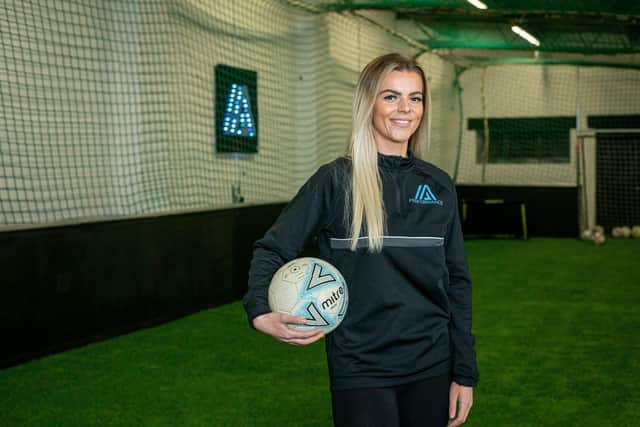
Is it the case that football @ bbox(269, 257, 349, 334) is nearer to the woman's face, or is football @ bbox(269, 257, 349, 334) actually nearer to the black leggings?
the black leggings

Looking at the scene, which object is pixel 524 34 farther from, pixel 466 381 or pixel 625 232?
pixel 466 381

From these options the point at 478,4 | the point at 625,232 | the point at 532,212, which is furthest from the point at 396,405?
the point at 625,232

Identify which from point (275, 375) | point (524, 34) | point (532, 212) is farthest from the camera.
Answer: point (532, 212)

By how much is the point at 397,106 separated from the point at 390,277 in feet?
1.43

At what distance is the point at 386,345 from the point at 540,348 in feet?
11.8

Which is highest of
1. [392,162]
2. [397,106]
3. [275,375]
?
[397,106]

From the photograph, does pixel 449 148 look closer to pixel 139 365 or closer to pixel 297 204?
pixel 139 365

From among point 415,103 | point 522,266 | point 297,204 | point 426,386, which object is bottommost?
point 522,266

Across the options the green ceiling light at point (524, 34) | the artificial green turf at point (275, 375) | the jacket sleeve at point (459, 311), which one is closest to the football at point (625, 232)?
the green ceiling light at point (524, 34)

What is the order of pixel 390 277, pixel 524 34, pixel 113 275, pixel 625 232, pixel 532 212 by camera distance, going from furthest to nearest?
pixel 532 212, pixel 625 232, pixel 524 34, pixel 113 275, pixel 390 277

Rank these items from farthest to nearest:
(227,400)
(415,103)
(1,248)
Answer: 1. (1,248)
2. (227,400)
3. (415,103)

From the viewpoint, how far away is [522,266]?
9.42 meters

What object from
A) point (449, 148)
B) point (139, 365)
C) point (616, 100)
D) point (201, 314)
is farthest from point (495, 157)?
point (139, 365)

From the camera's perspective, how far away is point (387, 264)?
6.34ft
